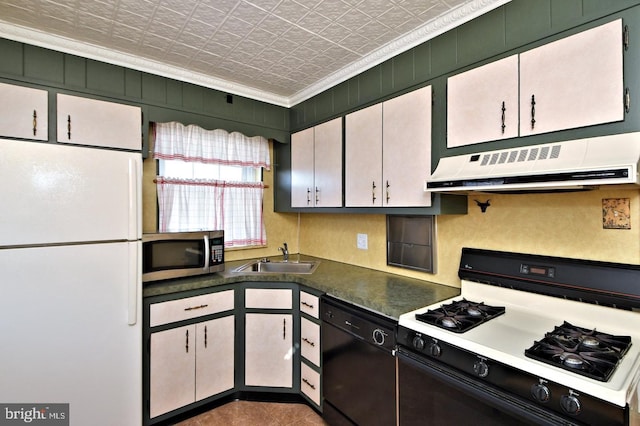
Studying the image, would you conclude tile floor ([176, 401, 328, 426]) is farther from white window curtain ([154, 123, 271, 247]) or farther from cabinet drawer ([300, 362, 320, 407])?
white window curtain ([154, 123, 271, 247])

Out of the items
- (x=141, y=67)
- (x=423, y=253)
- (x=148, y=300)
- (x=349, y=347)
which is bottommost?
(x=349, y=347)

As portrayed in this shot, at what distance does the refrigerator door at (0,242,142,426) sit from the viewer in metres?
1.52

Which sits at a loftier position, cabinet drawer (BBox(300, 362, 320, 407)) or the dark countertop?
the dark countertop

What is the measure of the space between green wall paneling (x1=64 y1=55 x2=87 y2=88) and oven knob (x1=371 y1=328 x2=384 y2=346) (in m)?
2.36

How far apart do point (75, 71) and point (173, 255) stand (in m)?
1.33

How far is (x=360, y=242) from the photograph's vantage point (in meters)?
2.66

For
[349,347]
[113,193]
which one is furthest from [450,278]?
[113,193]

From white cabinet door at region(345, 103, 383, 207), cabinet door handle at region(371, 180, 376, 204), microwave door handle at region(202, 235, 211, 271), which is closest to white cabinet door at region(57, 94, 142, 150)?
microwave door handle at region(202, 235, 211, 271)

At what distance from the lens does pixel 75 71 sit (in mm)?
1980

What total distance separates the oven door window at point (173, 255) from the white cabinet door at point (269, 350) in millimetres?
578

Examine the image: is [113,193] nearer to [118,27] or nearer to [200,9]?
[118,27]

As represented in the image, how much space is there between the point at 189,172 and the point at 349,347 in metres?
1.95

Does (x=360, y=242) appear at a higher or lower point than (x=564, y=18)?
lower

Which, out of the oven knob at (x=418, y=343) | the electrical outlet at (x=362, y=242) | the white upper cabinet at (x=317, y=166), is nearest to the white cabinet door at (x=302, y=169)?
the white upper cabinet at (x=317, y=166)
